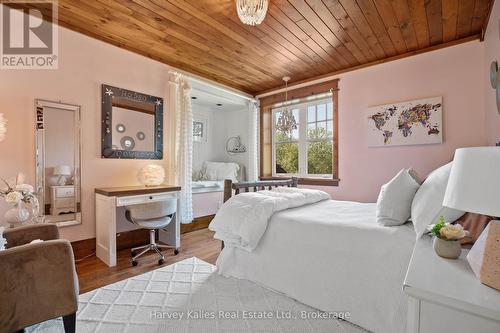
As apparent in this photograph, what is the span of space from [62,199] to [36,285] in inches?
65.5

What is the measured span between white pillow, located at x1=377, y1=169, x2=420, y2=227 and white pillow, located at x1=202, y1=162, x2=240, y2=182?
3.38 metres

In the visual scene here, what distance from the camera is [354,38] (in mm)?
2842

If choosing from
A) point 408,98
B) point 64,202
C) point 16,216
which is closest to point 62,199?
point 64,202

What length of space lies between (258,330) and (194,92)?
3.63 metres

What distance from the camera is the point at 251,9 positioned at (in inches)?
81.0

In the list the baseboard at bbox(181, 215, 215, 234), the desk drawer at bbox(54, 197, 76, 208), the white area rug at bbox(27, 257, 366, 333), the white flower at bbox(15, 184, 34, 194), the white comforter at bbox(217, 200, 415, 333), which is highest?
the white flower at bbox(15, 184, 34, 194)

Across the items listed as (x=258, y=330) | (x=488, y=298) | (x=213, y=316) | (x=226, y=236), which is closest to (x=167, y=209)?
(x=226, y=236)

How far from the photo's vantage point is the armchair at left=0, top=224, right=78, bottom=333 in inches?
47.8

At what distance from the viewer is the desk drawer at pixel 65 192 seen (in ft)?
8.58

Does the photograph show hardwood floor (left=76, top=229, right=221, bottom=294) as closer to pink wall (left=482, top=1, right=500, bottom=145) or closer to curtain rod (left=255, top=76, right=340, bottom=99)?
curtain rod (left=255, top=76, right=340, bottom=99)

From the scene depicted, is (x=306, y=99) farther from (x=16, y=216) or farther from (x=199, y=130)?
(x=16, y=216)

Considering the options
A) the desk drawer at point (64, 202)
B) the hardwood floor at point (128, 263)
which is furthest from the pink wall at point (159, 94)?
the hardwood floor at point (128, 263)

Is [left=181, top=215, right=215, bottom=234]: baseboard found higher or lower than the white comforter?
lower

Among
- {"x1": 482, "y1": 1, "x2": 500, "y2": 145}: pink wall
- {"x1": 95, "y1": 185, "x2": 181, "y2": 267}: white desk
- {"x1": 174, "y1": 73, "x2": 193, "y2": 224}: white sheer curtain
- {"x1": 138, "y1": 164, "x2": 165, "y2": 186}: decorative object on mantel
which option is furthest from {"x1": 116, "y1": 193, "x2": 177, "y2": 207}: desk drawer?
{"x1": 482, "y1": 1, "x2": 500, "y2": 145}: pink wall
